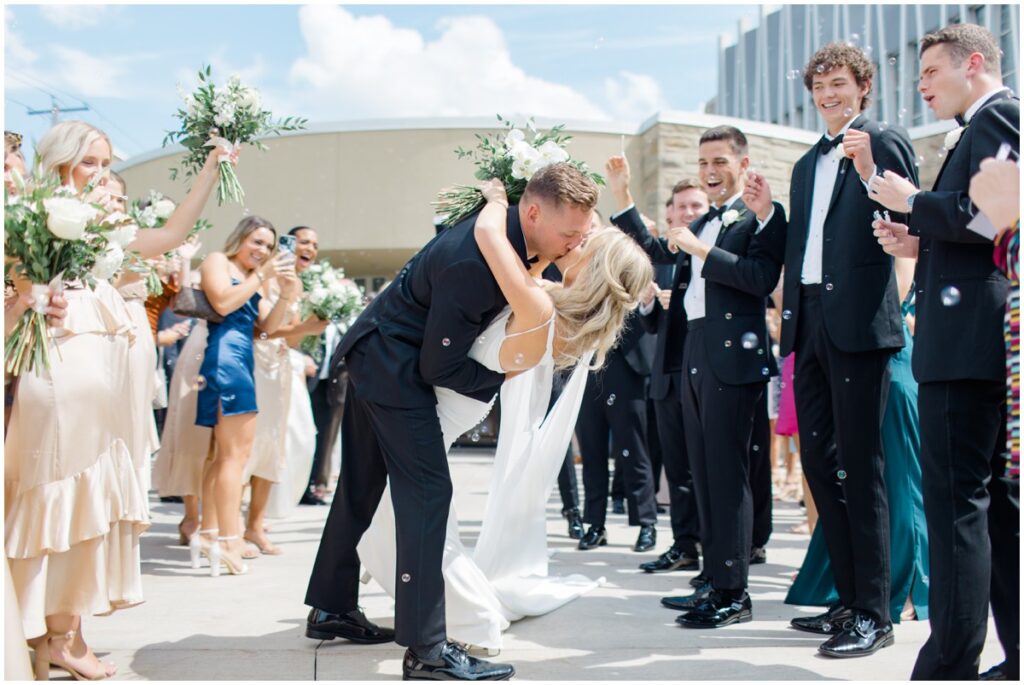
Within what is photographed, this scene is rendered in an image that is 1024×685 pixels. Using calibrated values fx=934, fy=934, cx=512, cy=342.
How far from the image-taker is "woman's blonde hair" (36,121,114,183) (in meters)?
3.48

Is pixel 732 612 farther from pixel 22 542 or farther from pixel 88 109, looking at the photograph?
pixel 88 109

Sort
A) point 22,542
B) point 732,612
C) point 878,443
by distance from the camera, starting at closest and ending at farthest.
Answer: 1. point 22,542
2. point 878,443
3. point 732,612

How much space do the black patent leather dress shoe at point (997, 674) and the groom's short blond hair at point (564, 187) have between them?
207cm

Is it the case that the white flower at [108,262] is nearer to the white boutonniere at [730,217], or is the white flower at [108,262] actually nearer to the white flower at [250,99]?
the white flower at [250,99]

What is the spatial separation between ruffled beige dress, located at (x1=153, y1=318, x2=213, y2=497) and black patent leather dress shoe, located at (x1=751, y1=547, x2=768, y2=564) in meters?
3.42

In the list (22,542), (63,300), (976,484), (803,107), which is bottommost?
(22,542)

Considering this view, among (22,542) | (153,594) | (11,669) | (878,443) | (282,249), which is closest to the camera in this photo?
(11,669)

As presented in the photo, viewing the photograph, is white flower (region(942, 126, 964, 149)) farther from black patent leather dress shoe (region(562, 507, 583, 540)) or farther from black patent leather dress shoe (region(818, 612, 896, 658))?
black patent leather dress shoe (region(562, 507, 583, 540))

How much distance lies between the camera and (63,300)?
3039mm

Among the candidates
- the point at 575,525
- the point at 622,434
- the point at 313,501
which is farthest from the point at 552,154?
the point at 313,501

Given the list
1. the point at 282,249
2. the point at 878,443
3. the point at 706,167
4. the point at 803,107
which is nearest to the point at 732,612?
the point at 878,443

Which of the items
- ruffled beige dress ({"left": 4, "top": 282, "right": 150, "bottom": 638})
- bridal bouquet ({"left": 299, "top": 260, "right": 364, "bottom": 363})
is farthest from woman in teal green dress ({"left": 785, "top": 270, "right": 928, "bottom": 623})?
bridal bouquet ({"left": 299, "top": 260, "right": 364, "bottom": 363})

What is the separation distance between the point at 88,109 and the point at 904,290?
374 cm

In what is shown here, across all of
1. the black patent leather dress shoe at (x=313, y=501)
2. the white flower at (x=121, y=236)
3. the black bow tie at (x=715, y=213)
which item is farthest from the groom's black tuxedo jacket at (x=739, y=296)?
the black patent leather dress shoe at (x=313, y=501)
